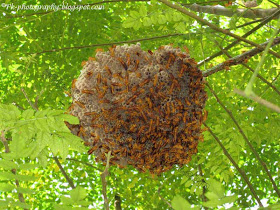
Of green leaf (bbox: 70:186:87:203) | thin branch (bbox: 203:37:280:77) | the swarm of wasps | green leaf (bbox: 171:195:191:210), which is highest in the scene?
thin branch (bbox: 203:37:280:77)

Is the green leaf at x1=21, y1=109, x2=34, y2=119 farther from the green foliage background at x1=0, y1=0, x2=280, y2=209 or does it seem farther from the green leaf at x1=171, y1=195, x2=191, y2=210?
the green leaf at x1=171, y1=195, x2=191, y2=210

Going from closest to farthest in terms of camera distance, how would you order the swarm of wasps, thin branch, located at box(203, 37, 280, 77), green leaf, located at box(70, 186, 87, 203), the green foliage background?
green leaf, located at box(70, 186, 87, 203) < the green foliage background < the swarm of wasps < thin branch, located at box(203, 37, 280, 77)

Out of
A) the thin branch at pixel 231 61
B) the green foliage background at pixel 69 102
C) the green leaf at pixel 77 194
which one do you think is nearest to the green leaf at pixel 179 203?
the green foliage background at pixel 69 102

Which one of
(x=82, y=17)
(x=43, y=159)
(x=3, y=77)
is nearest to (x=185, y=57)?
(x=43, y=159)

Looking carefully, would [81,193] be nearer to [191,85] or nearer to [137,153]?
[137,153]

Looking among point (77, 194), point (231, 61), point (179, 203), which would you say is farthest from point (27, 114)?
point (231, 61)

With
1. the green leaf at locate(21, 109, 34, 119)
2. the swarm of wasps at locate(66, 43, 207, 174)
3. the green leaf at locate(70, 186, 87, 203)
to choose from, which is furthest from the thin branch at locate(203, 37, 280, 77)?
the green leaf at locate(70, 186, 87, 203)

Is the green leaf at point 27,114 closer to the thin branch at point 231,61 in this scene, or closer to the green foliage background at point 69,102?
the green foliage background at point 69,102
